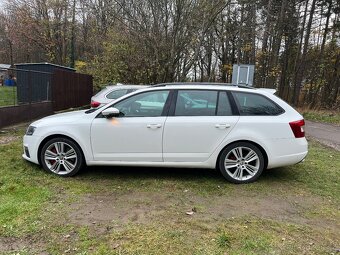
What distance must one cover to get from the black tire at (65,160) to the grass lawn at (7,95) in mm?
5577

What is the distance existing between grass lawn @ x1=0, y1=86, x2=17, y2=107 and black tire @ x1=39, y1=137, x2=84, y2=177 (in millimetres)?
5577

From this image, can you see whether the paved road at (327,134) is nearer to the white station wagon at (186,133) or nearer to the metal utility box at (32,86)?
the white station wagon at (186,133)

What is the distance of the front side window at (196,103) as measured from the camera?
5184mm

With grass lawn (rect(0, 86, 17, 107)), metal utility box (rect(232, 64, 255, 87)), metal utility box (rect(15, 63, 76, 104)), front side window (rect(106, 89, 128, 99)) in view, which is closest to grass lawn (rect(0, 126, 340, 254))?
front side window (rect(106, 89, 128, 99))

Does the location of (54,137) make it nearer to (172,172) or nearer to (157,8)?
(172,172)

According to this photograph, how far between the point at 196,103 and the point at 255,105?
3.05ft

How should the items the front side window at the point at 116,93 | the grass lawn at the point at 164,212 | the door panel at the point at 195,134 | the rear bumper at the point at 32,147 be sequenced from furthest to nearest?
1. the front side window at the point at 116,93
2. the rear bumper at the point at 32,147
3. the door panel at the point at 195,134
4. the grass lawn at the point at 164,212

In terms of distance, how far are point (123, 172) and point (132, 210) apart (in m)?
1.59

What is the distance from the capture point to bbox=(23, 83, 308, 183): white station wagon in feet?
16.7

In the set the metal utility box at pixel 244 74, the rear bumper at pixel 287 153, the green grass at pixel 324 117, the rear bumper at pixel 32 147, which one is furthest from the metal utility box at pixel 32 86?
the green grass at pixel 324 117

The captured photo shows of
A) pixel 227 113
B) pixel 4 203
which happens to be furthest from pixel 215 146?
pixel 4 203

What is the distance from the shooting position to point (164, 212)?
407 centimetres

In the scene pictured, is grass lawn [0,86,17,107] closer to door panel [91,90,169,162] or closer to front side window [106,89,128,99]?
front side window [106,89,128,99]

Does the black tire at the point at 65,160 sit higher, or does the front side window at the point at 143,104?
the front side window at the point at 143,104
